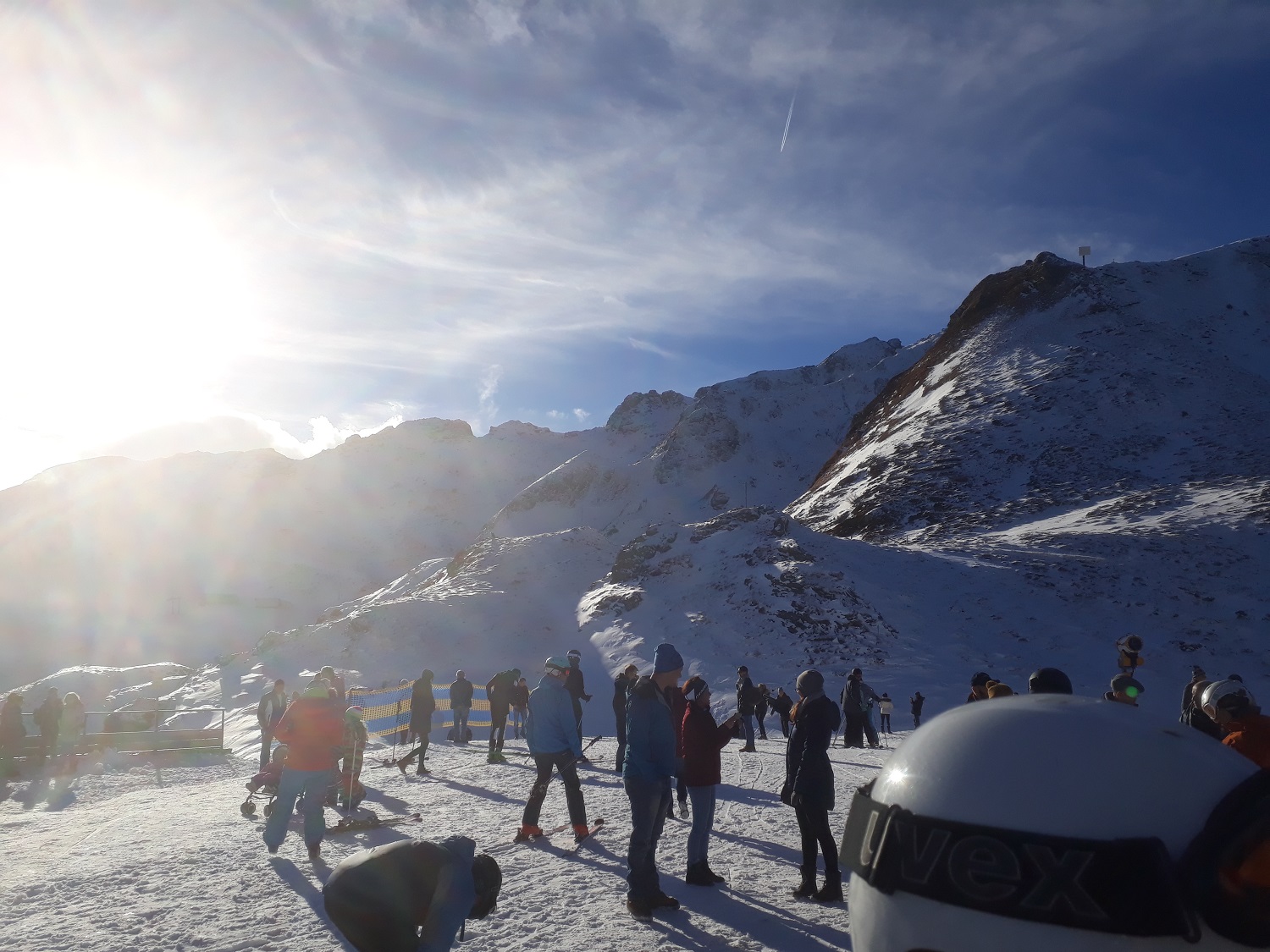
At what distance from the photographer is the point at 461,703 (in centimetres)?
2031

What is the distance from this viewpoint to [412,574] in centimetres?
6775

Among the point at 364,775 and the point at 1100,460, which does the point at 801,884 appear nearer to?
the point at 364,775

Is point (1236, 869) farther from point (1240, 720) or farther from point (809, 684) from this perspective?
point (809, 684)

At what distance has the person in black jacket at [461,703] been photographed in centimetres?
1994

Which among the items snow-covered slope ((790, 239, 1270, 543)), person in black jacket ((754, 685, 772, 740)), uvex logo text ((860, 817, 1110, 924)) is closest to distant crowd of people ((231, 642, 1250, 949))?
uvex logo text ((860, 817, 1110, 924))

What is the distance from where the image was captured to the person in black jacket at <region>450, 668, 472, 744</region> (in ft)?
65.4

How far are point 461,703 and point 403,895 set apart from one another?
18116mm

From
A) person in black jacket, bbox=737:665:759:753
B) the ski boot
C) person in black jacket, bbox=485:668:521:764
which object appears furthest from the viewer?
person in black jacket, bbox=737:665:759:753

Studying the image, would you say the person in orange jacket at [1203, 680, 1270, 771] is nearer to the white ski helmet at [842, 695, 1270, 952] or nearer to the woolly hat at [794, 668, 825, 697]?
the woolly hat at [794, 668, 825, 697]

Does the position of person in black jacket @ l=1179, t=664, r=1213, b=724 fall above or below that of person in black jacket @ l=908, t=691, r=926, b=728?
above

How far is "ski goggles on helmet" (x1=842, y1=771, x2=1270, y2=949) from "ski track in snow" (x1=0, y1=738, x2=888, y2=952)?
4.18m

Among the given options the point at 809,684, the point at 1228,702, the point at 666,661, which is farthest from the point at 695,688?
the point at 1228,702

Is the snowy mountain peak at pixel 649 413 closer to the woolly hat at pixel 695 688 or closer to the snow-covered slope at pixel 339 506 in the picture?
the snow-covered slope at pixel 339 506

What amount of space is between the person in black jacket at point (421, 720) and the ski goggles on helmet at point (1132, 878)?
14.3 metres
